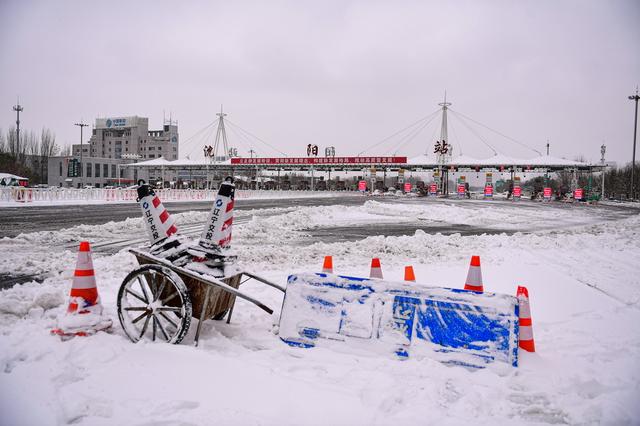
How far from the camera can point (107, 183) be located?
10469cm

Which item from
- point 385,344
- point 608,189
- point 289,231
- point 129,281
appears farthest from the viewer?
point 608,189

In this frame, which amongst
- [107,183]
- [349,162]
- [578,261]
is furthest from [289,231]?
[107,183]

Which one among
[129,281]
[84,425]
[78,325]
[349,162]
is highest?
[349,162]

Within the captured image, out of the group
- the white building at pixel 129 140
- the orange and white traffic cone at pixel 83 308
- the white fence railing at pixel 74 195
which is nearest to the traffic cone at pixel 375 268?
the orange and white traffic cone at pixel 83 308

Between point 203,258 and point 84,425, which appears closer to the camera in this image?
point 84,425

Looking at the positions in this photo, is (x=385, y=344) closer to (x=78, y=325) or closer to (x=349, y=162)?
(x=78, y=325)

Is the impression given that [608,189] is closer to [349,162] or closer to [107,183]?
[349,162]

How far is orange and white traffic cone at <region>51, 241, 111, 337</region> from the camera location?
3.84m

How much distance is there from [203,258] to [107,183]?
377ft

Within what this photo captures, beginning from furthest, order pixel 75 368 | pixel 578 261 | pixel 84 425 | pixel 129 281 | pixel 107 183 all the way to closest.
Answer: pixel 107 183 → pixel 578 261 → pixel 129 281 → pixel 75 368 → pixel 84 425

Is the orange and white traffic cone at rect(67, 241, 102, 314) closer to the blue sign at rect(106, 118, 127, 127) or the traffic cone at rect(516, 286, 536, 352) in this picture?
the traffic cone at rect(516, 286, 536, 352)

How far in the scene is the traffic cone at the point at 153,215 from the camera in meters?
4.45

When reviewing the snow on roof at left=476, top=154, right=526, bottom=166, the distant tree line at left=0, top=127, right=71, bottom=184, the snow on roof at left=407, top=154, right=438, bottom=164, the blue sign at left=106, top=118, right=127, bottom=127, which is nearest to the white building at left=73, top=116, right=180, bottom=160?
the blue sign at left=106, top=118, right=127, bottom=127

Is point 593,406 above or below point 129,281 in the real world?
below
